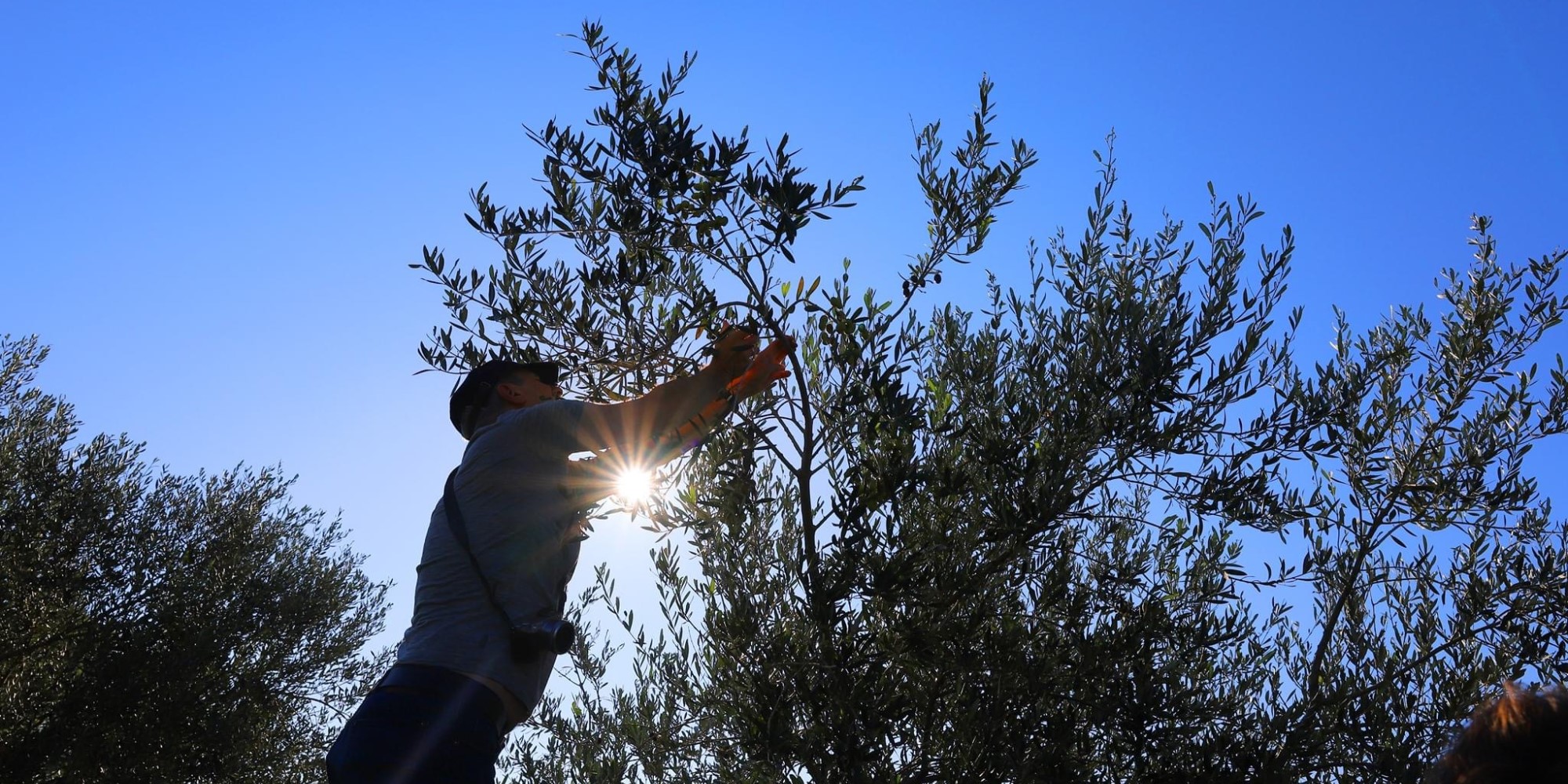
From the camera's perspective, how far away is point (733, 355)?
4.27 m

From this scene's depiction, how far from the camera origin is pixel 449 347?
563cm

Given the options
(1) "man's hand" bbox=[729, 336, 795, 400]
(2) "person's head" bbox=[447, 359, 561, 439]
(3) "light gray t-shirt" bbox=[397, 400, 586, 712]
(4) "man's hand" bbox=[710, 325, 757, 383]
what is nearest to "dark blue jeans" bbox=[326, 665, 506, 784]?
(3) "light gray t-shirt" bbox=[397, 400, 586, 712]

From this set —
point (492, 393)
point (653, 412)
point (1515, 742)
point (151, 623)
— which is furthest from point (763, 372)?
point (151, 623)

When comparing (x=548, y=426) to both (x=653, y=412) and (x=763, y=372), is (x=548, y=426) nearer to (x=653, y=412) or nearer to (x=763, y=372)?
(x=653, y=412)

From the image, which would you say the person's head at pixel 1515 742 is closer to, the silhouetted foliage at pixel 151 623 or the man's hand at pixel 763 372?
the man's hand at pixel 763 372

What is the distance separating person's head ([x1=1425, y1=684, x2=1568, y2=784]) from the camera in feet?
4.87

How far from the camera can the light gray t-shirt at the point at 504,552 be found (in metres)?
3.42

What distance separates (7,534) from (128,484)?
1.50 metres

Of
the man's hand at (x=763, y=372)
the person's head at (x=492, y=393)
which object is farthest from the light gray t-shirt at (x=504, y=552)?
the man's hand at (x=763, y=372)

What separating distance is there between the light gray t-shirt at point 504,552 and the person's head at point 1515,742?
2509mm

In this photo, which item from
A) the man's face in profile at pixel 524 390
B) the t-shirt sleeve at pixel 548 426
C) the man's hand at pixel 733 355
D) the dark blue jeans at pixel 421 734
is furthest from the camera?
the man's face in profile at pixel 524 390

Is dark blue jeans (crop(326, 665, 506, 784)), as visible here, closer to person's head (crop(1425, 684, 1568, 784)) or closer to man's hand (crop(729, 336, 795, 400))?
man's hand (crop(729, 336, 795, 400))

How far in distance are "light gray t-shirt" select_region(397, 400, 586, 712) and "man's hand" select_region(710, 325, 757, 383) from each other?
603 mm

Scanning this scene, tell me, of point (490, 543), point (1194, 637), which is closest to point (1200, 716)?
point (1194, 637)
